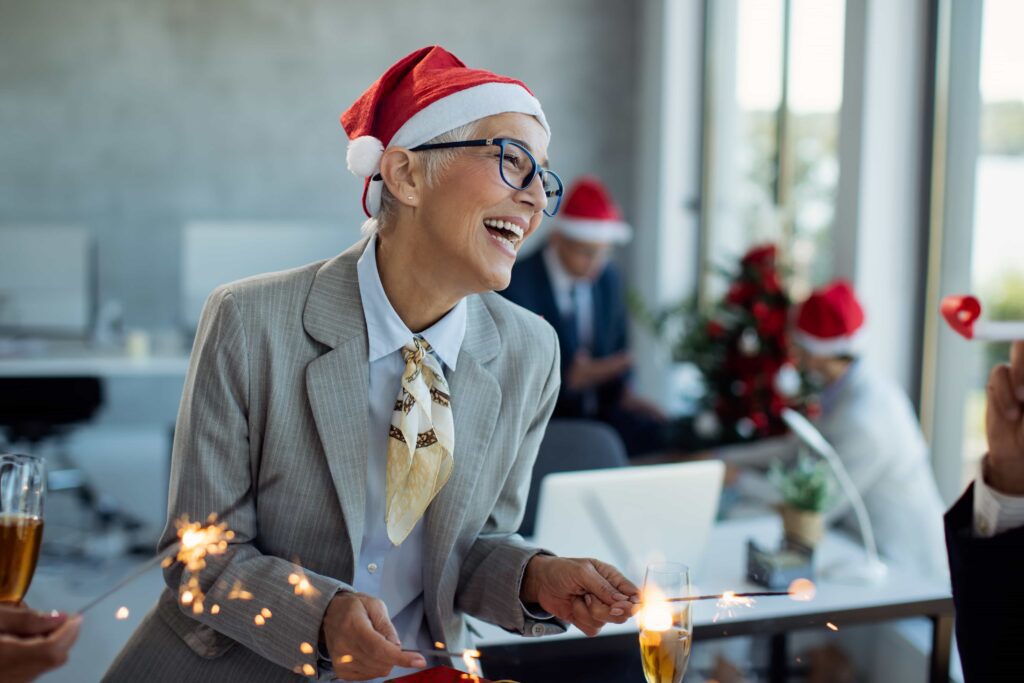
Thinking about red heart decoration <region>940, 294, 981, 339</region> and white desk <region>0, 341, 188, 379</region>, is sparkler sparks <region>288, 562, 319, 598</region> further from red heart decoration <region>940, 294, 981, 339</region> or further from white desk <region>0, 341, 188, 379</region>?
white desk <region>0, 341, 188, 379</region>

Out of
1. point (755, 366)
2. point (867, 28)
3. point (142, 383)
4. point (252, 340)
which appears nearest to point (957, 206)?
point (867, 28)

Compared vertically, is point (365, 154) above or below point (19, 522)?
above

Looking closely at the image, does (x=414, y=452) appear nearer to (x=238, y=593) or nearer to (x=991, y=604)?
(x=238, y=593)

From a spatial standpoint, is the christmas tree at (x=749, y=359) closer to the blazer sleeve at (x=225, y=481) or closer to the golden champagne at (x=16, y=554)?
the blazer sleeve at (x=225, y=481)

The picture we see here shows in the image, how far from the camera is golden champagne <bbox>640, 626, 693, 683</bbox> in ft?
3.71

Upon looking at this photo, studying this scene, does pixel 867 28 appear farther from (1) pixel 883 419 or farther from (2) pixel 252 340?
(2) pixel 252 340

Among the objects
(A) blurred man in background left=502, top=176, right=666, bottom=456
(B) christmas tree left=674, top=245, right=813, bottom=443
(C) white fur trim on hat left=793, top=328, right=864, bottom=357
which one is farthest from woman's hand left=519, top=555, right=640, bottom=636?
(B) christmas tree left=674, top=245, right=813, bottom=443

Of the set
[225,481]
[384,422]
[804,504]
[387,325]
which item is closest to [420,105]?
[387,325]

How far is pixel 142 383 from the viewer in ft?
18.8

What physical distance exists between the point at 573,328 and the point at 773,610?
2023mm

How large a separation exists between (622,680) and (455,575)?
0.25 metres

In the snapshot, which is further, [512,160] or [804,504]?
[804,504]

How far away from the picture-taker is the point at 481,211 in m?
1.23

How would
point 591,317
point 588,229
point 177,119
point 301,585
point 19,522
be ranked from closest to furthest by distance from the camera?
point 19,522 → point 301,585 → point 591,317 → point 588,229 → point 177,119
